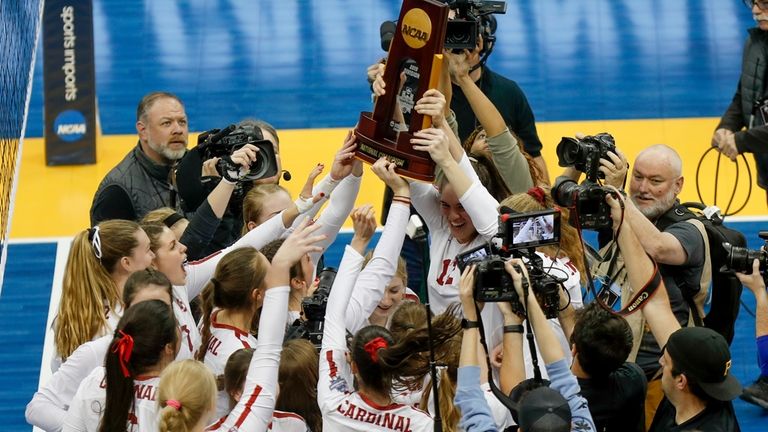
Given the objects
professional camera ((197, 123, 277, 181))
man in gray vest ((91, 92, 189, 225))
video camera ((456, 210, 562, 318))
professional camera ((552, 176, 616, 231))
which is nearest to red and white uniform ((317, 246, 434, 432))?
video camera ((456, 210, 562, 318))

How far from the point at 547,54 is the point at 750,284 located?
756 cm

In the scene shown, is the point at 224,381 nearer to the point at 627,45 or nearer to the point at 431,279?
the point at 431,279

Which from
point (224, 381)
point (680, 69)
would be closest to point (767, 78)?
point (680, 69)

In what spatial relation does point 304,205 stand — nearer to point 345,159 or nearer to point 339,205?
point 339,205

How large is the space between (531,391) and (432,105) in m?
1.89

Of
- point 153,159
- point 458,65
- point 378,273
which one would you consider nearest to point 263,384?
point 378,273

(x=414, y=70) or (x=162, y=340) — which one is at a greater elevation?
(x=414, y=70)

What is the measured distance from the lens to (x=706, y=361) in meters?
6.11

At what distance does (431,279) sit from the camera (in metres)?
7.50

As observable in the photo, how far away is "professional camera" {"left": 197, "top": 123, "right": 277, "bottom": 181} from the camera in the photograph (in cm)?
812

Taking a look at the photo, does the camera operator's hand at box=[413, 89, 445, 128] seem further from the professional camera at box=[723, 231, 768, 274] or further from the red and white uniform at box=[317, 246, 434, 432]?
the professional camera at box=[723, 231, 768, 274]

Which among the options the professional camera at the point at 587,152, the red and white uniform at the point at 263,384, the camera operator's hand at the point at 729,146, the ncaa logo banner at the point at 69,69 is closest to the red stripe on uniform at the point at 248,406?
the red and white uniform at the point at 263,384

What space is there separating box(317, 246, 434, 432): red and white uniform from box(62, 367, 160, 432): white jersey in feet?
2.47

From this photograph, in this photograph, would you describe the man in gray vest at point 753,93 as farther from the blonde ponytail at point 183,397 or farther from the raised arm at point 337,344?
the blonde ponytail at point 183,397
